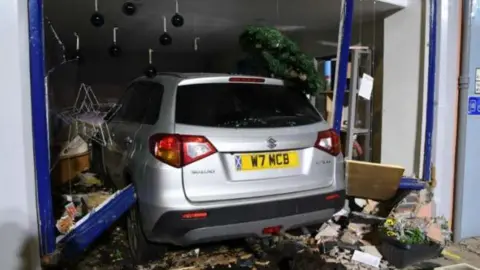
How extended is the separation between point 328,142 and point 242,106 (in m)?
0.77

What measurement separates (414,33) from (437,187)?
177cm

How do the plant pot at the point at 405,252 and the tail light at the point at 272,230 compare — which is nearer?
the tail light at the point at 272,230

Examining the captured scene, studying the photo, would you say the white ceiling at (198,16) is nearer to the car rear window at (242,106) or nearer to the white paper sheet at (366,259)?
the car rear window at (242,106)

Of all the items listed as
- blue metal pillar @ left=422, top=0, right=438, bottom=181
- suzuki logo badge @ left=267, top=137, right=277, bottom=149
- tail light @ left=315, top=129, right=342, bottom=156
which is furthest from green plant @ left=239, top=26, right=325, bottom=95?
blue metal pillar @ left=422, top=0, right=438, bottom=181

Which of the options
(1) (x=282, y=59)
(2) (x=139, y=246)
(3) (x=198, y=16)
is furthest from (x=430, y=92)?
(2) (x=139, y=246)

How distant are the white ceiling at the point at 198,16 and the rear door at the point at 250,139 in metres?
1.84

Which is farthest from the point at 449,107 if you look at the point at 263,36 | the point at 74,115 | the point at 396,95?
the point at 74,115

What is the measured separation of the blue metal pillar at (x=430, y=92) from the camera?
429cm

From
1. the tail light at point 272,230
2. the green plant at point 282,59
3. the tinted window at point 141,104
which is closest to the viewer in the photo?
the tail light at point 272,230

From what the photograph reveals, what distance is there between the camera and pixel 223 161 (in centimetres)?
277

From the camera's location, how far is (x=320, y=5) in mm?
4730

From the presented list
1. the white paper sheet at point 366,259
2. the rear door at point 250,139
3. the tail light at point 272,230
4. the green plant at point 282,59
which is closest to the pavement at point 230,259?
the white paper sheet at point 366,259

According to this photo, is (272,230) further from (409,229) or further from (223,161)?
(409,229)

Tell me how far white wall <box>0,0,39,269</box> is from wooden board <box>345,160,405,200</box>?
301cm
